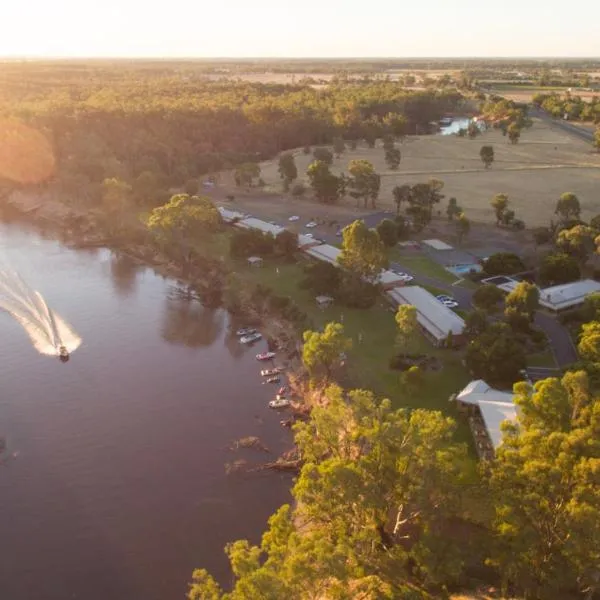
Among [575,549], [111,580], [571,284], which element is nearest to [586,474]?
[575,549]

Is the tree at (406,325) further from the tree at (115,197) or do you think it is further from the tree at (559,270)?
the tree at (115,197)

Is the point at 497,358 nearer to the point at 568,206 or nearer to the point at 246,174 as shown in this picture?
the point at 568,206

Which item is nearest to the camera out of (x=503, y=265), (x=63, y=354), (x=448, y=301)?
(x=63, y=354)

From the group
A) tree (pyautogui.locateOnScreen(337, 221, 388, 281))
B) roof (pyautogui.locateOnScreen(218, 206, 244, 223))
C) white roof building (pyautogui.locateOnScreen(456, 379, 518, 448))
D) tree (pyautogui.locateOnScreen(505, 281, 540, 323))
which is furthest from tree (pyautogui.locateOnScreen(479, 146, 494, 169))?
white roof building (pyautogui.locateOnScreen(456, 379, 518, 448))

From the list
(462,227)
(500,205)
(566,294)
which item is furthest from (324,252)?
(500,205)

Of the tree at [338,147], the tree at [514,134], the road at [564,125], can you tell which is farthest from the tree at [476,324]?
the road at [564,125]

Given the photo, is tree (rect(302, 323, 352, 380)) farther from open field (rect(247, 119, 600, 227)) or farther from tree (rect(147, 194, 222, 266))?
open field (rect(247, 119, 600, 227))
